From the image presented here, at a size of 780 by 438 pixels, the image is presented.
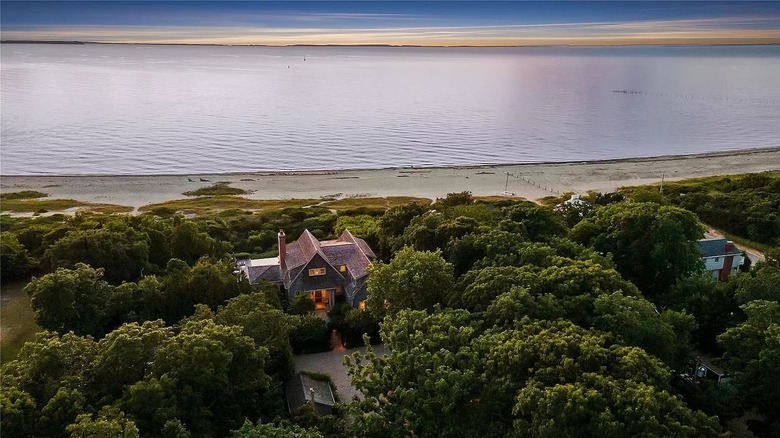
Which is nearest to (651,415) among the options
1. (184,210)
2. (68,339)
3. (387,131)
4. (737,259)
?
(68,339)

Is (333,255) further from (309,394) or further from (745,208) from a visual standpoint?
(745,208)

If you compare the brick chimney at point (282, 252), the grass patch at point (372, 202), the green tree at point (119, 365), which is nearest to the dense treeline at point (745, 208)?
the grass patch at point (372, 202)

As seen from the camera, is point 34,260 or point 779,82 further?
point 779,82

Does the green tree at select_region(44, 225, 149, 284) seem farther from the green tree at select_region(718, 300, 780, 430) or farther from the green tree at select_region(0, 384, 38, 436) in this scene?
the green tree at select_region(718, 300, 780, 430)

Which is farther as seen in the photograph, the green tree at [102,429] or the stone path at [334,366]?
the stone path at [334,366]

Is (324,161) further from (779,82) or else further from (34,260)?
(779,82)

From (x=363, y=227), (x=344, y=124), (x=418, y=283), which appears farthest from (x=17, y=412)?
(x=344, y=124)

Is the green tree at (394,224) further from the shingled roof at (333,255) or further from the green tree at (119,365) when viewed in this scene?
the green tree at (119,365)

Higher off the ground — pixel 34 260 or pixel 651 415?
pixel 651 415
